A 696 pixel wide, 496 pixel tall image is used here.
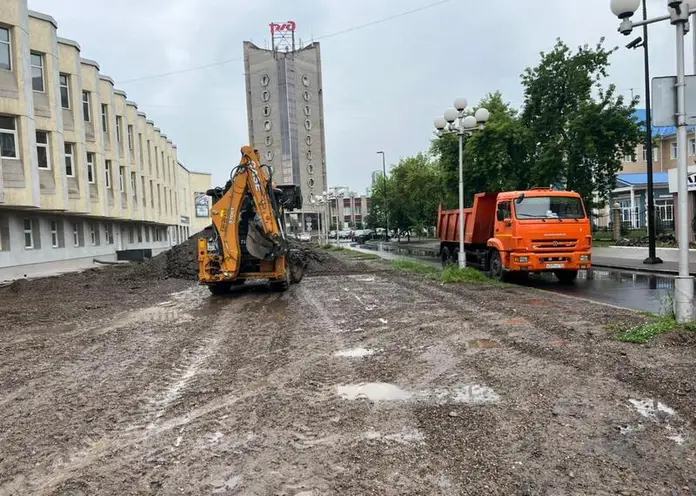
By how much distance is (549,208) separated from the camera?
15664mm

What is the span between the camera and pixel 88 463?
4012 millimetres

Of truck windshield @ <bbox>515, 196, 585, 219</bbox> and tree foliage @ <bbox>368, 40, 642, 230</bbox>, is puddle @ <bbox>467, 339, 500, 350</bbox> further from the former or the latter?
tree foliage @ <bbox>368, 40, 642, 230</bbox>

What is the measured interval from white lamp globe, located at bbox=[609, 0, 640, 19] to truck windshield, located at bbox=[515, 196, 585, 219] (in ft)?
24.5

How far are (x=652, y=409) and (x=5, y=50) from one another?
24324 millimetres

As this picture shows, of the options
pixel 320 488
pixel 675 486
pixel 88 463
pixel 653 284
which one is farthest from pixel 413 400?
pixel 653 284

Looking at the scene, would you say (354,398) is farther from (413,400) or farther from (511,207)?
(511,207)

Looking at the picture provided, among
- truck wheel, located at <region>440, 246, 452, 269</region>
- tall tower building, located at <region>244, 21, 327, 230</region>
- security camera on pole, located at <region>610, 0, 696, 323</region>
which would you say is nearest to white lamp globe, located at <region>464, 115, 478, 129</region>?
truck wheel, located at <region>440, 246, 452, 269</region>

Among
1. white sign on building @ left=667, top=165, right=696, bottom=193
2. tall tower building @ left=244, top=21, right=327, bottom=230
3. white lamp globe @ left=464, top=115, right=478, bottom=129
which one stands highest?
tall tower building @ left=244, top=21, right=327, bottom=230

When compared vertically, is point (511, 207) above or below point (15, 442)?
above

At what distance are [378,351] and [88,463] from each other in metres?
4.07

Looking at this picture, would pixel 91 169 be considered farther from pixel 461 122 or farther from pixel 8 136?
pixel 461 122

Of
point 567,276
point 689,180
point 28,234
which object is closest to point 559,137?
point 689,180

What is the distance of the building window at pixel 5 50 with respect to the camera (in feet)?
68.2

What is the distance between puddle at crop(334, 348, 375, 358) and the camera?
7.14m
